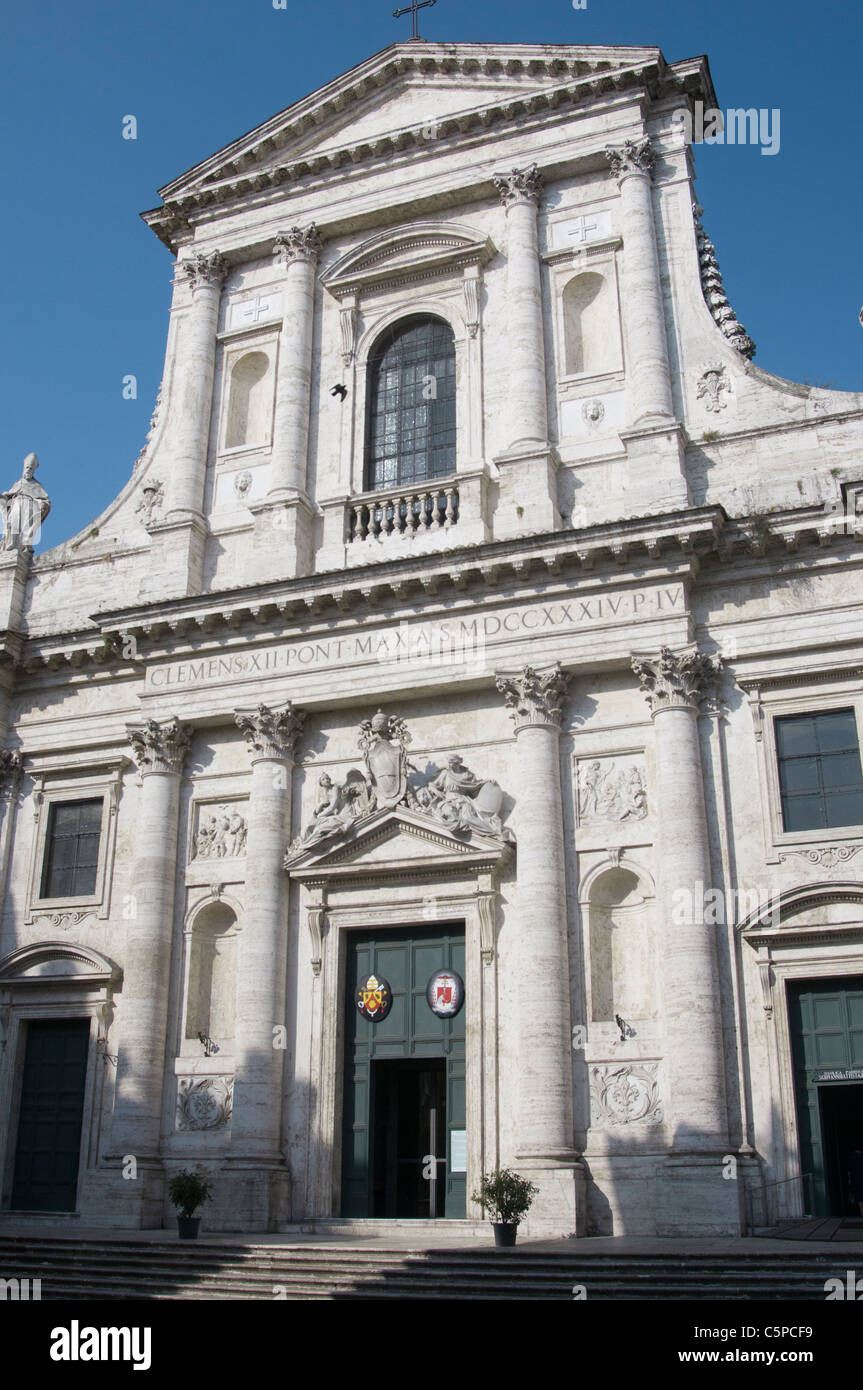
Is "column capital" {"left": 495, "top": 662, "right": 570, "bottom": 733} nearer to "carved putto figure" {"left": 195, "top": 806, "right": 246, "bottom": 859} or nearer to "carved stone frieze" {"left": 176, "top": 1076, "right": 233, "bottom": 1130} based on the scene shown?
"carved putto figure" {"left": 195, "top": 806, "right": 246, "bottom": 859}

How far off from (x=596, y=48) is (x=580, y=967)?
1394 centimetres

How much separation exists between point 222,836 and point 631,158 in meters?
11.7

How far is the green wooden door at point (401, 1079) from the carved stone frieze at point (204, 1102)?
1.67 meters

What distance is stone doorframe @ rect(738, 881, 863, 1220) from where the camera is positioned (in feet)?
48.6

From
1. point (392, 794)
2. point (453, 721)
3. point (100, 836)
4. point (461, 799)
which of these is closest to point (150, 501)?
point (100, 836)

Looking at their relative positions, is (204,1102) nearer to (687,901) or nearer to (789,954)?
(687,901)

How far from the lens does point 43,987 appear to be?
63.1 ft

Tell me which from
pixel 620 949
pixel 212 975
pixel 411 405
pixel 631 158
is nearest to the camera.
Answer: pixel 620 949

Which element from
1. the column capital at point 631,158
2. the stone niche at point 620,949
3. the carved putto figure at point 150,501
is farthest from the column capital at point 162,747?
the column capital at point 631,158

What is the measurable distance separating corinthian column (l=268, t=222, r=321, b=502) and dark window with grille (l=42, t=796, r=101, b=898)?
226 inches

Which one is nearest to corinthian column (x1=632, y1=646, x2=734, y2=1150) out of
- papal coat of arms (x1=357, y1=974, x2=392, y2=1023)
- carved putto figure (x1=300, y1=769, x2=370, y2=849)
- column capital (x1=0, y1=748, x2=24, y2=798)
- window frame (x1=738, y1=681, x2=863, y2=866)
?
window frame (x1=738, y1=681, x2=863, y2=866)

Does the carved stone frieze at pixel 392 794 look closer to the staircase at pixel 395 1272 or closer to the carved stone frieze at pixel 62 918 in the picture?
the carved stone frieze at pixel 62 918

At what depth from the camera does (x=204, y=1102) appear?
17.5m
